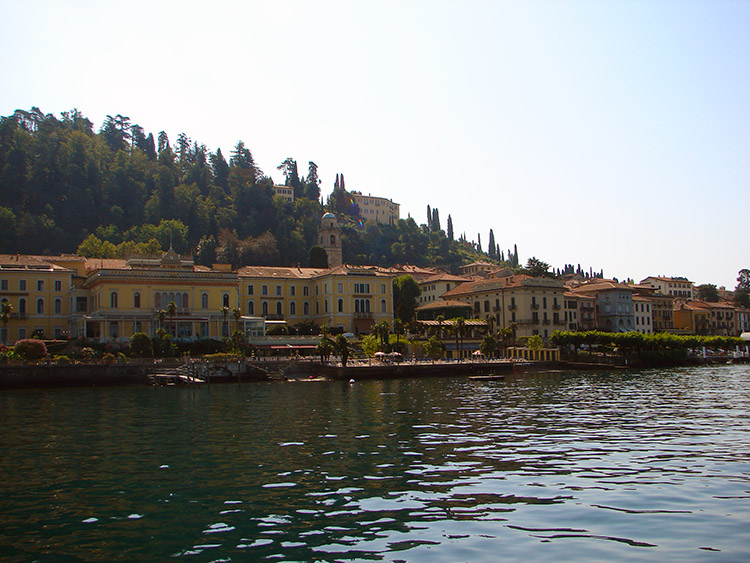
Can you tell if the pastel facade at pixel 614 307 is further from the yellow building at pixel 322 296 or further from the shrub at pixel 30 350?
the shrub at pixel 30 350

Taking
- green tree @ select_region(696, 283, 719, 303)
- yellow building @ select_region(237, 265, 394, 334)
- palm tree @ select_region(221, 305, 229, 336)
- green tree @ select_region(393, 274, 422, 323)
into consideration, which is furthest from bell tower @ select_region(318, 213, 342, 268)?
green tree @ select_region(696, 283, 719, 303)

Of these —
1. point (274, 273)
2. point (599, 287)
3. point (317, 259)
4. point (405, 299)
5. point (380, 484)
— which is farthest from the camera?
point (599, 287)

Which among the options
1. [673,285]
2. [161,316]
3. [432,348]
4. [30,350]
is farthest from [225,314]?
[673,285]

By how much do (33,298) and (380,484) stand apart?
66.4 m

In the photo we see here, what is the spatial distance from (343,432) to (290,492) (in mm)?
10679

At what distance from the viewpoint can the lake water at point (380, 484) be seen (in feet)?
40.9

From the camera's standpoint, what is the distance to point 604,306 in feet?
365

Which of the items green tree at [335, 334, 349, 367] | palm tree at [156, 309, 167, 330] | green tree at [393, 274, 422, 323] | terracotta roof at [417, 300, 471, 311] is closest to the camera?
green tree at [335, 334, 349, 367]

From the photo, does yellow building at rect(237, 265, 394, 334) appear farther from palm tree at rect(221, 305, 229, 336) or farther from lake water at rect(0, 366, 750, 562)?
lake water at rect(0, 366, 750, 562)

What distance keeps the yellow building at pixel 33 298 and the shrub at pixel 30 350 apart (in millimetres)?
13279

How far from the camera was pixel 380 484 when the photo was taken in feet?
57.5

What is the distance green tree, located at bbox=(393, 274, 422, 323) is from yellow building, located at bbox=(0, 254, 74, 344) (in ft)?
152

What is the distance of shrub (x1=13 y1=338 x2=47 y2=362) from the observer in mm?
57325

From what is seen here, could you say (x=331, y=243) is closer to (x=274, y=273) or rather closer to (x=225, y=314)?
(x=274, y=273)
